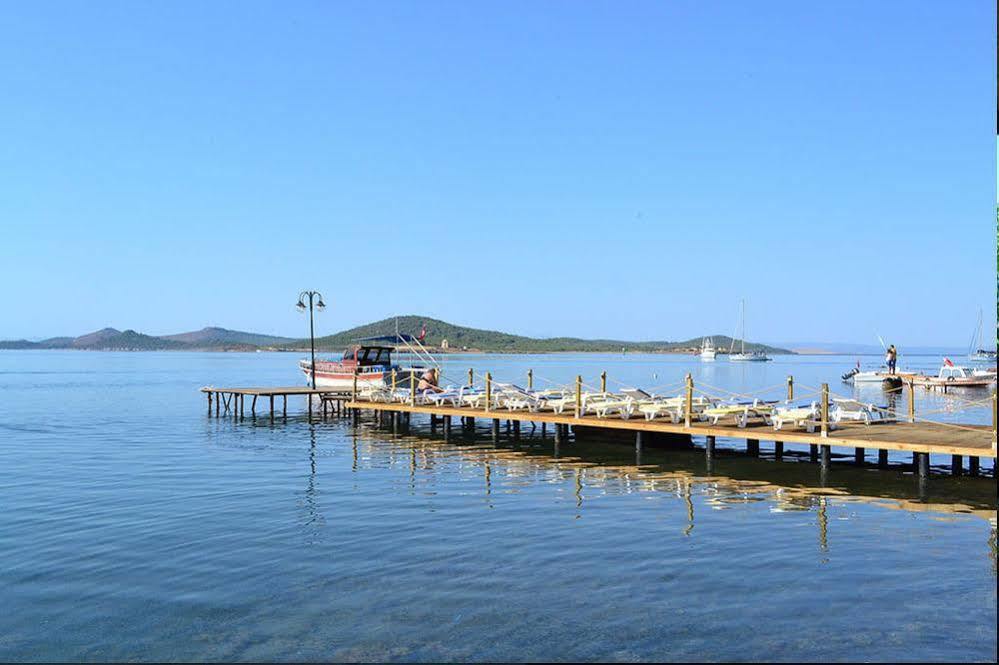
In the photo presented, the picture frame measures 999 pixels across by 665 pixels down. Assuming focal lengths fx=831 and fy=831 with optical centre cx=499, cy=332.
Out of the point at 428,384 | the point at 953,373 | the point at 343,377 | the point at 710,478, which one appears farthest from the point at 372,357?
the point at 953,373

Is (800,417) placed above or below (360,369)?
below

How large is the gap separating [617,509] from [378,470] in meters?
8.88

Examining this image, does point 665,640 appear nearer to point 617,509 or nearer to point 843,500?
point 617,509

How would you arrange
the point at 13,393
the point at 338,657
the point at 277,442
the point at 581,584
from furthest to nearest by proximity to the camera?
the point at 13,393, the point at 277,442, the point at 581,584, the point at 338,657

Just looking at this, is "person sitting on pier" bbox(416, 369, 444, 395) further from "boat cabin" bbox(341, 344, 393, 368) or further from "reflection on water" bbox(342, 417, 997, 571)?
"boat cabin" bbox(341, 344, 393, 368)

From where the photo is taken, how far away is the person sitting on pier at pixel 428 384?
36.0 m

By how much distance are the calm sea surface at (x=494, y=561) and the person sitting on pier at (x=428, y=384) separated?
388 inches

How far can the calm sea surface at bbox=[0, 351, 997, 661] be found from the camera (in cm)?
1010

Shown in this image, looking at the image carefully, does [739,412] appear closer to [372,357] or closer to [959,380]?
[372,357]

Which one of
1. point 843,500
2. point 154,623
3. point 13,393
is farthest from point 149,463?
point 13,393

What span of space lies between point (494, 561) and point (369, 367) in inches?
1506

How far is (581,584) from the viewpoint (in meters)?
12.4

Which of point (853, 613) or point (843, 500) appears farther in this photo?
point (843, 500)

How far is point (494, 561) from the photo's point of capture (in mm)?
13680
